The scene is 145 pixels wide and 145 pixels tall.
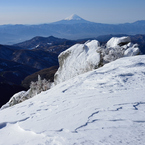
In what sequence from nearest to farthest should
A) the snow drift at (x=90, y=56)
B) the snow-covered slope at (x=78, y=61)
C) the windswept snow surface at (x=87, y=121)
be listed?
the windswept snow surface at (x=87, y=121) < the snow drift at (x=90, y=56) < the snow-covered slope at (x=78, y=61)

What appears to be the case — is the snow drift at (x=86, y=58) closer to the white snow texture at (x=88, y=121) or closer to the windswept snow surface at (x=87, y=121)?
the white snow texture at (x=88, y=121)

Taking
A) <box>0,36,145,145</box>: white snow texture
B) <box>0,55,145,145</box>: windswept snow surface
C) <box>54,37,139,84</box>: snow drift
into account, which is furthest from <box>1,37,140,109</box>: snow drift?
<box>0,55,145,145</box>: windswept snow surface

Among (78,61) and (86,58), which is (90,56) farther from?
(78,61)

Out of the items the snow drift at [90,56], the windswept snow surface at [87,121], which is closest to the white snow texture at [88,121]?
the windswept snow surface at [87,121]

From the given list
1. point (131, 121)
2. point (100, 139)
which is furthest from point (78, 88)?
point (100, 139)

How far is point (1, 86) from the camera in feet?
181

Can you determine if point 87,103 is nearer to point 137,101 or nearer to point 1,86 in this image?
point 137,101

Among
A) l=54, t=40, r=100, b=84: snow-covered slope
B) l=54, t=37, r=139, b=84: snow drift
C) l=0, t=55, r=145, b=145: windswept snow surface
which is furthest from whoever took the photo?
l=54, t=40, r=100, b=84: snow-covered slope

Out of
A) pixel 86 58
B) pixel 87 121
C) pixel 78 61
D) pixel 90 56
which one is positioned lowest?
pixel 78 61

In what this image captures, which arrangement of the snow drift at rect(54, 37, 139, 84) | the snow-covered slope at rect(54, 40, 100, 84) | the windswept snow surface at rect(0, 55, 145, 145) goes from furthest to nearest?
the snow-covered slope at rect(54, 40, 100, 84) → the snow drift at rect(54, 37, 139, 84) → the windswept snow surface at rect(0, 55, 145, 145)

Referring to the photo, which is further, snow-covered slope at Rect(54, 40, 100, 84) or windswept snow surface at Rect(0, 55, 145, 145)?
snow-covered slope at Rect(54, 40, 100, 84)

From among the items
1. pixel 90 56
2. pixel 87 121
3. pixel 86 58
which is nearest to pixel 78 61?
pixel 86 58

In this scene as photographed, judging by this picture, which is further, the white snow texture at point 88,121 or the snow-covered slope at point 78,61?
the snow-covered slope at point 78,61

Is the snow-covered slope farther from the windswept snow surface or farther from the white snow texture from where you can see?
the windswept snow surface
